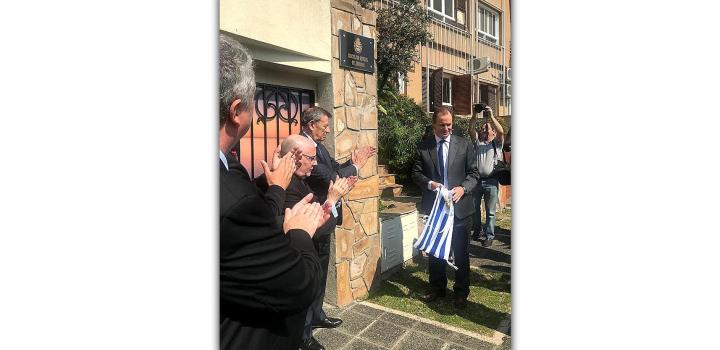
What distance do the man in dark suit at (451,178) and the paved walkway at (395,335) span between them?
0.13m

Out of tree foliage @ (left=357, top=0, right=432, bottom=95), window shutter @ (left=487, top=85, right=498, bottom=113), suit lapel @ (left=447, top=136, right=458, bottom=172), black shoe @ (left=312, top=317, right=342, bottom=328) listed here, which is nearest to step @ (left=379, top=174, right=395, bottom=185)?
suit lapel @ (left=447, top=136, right=458, bottom=172)

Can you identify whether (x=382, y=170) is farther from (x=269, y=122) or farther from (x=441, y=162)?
(x=269, y=122)

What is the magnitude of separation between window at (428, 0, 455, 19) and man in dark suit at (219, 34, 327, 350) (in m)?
0.86

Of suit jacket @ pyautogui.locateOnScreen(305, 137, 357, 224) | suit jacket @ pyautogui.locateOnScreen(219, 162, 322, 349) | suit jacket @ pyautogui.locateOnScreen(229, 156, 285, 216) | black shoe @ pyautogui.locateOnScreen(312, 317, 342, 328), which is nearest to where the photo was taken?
suit jacket @ pyautogui.locateOnScreen(219, 162, 322, 349)

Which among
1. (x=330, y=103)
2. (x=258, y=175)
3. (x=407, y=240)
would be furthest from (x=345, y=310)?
(x=330, y=103)

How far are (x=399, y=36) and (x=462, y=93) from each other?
0.38 metres

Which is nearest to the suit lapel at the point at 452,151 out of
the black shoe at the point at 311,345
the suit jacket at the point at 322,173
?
the suit jacket at the point at 322,173

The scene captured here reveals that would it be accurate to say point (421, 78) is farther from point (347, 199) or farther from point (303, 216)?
point (303, 216)

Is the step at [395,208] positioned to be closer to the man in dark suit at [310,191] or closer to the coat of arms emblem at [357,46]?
the man in dark suit at [310,191]

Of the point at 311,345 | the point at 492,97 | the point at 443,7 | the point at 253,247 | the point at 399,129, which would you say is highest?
the point at 443,7

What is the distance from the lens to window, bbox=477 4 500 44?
181cm

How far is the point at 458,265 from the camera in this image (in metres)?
1.92

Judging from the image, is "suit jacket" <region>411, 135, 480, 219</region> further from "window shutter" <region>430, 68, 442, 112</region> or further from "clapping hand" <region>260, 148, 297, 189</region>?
"clapping hand" <region>260, 148, 297, 189</region>

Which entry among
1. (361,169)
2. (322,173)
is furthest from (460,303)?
(322,173)
